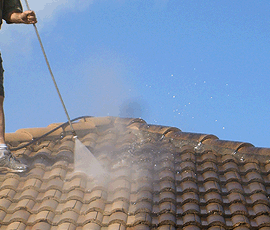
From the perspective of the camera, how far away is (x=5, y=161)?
5.73 meters

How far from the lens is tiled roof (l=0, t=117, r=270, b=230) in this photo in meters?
4.86

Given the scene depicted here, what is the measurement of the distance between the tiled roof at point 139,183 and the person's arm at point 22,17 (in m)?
2.08

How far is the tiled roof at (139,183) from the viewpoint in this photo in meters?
4.86

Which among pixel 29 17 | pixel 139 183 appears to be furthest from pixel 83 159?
pixel 29 17

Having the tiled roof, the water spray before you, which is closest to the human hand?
the water spray

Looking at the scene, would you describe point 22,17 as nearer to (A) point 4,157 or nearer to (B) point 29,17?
(B) point 29,17

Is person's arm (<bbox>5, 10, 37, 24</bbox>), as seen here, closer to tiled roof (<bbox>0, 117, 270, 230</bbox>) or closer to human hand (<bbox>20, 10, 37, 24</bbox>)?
human hand (<bbox>20, 10, 37, 24</bbox>)

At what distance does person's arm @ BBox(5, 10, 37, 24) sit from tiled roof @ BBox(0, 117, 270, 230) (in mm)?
2083

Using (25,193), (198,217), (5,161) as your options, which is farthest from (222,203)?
(5,161)

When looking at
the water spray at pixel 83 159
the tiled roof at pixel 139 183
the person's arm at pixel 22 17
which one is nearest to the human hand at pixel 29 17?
the person's arm at pixel 22 17

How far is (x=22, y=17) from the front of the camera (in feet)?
18.0

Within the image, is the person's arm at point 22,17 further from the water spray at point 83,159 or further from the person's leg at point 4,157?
the person's leg at point 4,157

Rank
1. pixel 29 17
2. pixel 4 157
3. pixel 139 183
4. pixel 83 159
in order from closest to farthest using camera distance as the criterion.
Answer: pixel 29 17
pixel 139 183
pixel 4 157
pixel 83 159

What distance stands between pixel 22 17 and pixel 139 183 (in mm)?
2860
